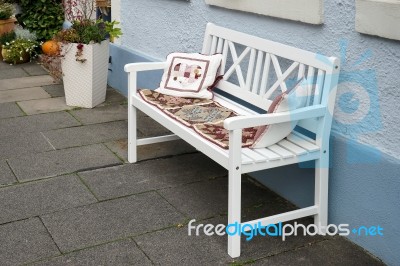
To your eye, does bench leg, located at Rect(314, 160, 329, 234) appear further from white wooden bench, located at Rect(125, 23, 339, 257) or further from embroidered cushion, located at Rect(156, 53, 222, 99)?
embroidered cushion, located at Rect(156, 53, 222, 99)

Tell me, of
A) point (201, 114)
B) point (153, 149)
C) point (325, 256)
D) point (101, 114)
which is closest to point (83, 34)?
point (101, 114)

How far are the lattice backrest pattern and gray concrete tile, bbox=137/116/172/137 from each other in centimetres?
102

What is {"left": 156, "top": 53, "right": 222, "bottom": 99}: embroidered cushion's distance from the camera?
14.6 feet

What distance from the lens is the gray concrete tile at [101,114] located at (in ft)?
18.8

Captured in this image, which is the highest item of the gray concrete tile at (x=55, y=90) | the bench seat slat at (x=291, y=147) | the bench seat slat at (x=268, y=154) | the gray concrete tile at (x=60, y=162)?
the bench seat slat at (x=291, y=147)

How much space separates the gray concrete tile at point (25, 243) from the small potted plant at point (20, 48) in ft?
15.8

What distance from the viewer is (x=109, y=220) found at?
3.70 meters

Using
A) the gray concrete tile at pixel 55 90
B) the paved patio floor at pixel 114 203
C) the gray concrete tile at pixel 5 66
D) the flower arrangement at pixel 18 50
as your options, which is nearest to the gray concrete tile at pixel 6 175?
the paved patio floor at pixel 114 203

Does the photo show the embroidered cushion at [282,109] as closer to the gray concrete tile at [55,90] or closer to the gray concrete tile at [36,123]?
the gray concrete tile at [36,123]

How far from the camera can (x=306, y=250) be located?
3.41m

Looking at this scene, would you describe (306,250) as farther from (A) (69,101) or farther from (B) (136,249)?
(A) (69,101)

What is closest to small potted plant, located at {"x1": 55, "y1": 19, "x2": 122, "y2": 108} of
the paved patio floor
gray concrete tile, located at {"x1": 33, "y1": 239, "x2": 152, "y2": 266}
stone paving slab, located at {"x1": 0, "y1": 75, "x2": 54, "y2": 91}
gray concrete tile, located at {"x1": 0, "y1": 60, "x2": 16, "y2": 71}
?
the paved patio floor

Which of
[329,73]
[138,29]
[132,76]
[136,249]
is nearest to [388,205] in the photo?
[329,73]

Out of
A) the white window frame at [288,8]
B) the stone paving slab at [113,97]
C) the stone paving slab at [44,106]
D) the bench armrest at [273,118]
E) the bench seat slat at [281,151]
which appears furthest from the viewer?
→ the stone paving slab at [113,97]
